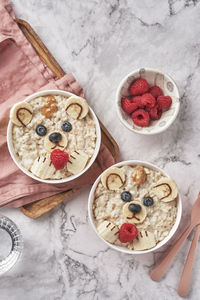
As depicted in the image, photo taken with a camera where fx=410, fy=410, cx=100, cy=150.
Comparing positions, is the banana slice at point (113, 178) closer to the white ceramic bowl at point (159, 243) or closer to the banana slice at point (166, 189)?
the white ceramic bowl at point (159, 243)

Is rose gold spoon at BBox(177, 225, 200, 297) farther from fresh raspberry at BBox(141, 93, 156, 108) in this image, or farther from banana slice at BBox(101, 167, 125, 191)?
fresh raspberry at BBox(141, 93, 156, 108)

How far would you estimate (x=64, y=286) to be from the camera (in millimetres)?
1909

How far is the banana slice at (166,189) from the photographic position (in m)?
1.80

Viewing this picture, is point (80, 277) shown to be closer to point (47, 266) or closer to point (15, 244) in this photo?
point (47, 266)

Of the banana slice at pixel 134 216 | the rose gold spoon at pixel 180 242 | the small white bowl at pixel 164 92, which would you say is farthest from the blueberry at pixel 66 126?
the rose gold spoon at pixel 180 242

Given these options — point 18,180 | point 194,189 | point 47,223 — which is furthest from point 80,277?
point 194,189

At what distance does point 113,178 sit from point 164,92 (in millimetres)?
467

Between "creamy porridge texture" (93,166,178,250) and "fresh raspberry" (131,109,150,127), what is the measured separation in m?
0.20

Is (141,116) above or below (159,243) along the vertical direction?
above

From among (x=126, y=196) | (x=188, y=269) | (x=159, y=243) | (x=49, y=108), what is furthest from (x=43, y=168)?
(x=188, y=269)

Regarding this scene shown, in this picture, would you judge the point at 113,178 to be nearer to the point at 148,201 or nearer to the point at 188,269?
the point at 148,201

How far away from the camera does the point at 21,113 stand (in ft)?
5.90

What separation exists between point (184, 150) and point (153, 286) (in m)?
0.66

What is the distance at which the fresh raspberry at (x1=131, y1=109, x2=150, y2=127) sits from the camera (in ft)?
6.06
